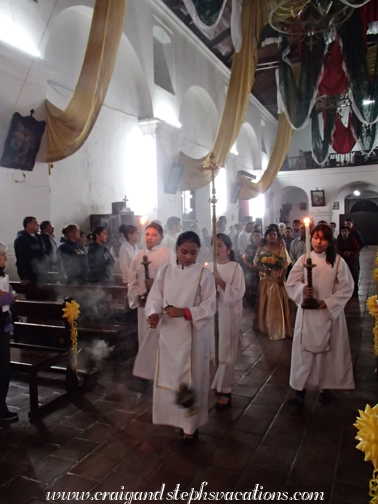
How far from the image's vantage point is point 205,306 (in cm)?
306

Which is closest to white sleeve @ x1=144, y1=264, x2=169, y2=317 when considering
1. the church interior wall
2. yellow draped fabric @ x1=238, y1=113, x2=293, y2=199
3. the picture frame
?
the church interior wall

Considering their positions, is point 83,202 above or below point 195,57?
below

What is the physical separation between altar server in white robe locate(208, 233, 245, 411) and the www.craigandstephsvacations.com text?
3.89 ft

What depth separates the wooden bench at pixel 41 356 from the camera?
145 inches

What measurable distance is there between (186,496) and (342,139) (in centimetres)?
1097

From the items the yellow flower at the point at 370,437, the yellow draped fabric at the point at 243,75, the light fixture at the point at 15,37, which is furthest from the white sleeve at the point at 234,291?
the light fixture at the point at 15,37

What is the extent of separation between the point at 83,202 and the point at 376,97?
6.26m

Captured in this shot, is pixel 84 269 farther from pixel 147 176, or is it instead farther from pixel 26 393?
pixel 147 176

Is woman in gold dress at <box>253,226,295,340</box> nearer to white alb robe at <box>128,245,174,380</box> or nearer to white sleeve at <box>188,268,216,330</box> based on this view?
white alb robe at <box>128,245,174,380</box>

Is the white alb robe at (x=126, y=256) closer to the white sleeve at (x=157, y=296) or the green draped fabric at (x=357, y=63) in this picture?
the white sleeve at (x=157, y=296)

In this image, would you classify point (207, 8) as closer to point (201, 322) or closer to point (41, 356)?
point (201, 322)

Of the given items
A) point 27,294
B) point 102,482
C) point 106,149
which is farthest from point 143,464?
point 106,149

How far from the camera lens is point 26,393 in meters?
4.25

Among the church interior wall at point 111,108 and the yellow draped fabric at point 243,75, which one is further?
the yellow draped fabric at point 243,75
